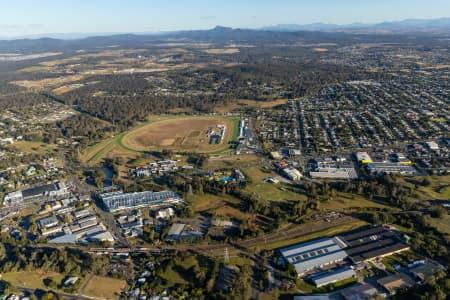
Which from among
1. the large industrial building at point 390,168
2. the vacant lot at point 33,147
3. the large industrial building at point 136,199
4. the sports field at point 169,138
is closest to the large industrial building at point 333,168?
the large industrial building at point 390,168

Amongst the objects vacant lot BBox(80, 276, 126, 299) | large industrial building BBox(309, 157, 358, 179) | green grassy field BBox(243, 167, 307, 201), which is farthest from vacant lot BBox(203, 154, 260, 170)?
vacant lot BBox(80, 276, 126, 299)

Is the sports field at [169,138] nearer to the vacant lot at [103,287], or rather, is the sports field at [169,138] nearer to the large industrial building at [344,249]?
the large industrial building at [344,249]

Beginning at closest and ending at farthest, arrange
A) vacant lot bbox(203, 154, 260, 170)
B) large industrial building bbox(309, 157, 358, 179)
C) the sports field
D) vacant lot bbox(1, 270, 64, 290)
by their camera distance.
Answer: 1. vacant lot bbox(1, 270, 64, 290)
2. large industrial building bbox(309, 157, 358, 179)
3. vacant lot bbox(203, 154, 260, 170)
4. the sports field

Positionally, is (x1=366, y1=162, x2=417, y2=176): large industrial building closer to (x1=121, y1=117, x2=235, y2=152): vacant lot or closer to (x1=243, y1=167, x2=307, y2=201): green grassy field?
(x1=243, y1=167, x2=307, y2=201): green grassy field

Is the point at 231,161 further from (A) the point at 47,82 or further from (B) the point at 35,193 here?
(A) the point at 47,82

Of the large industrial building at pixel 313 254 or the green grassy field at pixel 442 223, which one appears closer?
the large industrial building at pixel 313 254

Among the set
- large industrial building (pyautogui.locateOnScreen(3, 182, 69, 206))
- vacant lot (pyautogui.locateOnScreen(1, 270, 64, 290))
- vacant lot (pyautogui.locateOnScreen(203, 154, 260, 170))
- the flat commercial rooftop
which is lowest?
vacant lot (pyautogui.locateOnScreen(1, 270, 64, 290))

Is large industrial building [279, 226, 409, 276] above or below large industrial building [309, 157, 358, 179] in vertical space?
below

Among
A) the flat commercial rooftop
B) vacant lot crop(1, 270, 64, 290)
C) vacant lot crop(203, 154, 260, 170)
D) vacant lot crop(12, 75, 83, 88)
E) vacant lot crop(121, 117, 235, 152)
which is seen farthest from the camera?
vacant lot crop(12, 75, 83, 88)
